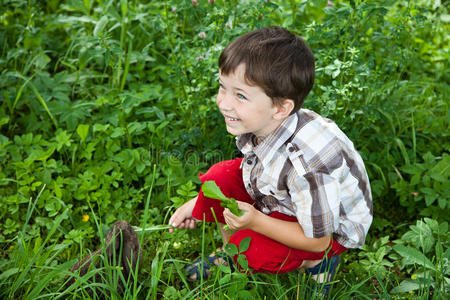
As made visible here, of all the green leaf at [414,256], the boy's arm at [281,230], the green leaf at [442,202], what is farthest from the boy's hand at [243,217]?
the green leaf at [442,202]

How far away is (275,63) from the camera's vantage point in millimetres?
1661

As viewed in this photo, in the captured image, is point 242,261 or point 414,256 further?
point 414,256

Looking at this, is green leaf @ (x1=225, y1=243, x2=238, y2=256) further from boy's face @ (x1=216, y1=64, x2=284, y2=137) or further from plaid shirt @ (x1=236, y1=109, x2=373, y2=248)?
boy's face @ (x1=216, y1=64, x2=284, y2=137)

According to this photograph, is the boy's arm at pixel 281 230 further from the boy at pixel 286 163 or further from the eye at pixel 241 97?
the eye at pixel 241 97

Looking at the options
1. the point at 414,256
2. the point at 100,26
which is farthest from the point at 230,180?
the point at 100,26

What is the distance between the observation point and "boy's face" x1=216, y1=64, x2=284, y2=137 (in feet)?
5.50

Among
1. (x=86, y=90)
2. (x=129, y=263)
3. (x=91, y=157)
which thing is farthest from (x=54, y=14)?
(x=129, y=263)

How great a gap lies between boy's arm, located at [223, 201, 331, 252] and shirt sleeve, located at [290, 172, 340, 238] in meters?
0.08

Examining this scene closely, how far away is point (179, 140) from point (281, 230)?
3.30ft

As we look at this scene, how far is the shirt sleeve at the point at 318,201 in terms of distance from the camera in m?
1.64

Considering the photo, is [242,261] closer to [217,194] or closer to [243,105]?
[217,194]

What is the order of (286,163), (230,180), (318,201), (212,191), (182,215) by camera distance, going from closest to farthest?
(212,191) < (318,201) < (286,163) < (230,180) < (182,215)

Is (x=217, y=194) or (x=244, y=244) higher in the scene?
(x=217, y=194)

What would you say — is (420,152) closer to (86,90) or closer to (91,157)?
(91,157)
